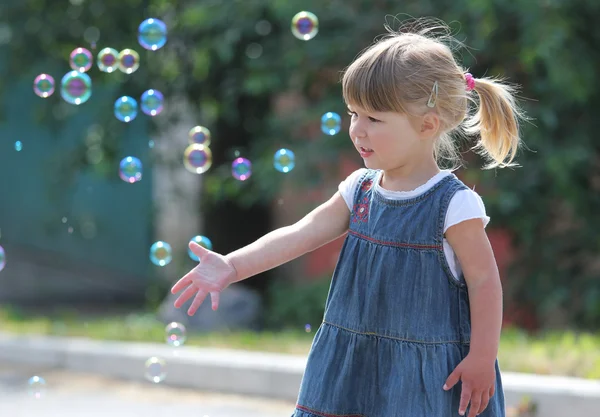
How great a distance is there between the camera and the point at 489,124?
2.63 m

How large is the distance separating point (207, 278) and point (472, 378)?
2.31 feet

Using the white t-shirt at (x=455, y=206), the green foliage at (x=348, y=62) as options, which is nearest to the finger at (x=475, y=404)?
the white t-shirt at (x=455, y=206)

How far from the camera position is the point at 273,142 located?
23.3 feet

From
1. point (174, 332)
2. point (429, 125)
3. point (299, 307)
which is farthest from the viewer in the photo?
point (299, 307)

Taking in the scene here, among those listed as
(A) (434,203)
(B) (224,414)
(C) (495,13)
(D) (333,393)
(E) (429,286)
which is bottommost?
(B) (224,414)

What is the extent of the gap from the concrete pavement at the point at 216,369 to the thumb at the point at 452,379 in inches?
74.9

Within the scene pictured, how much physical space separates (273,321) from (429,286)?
5.36 metres

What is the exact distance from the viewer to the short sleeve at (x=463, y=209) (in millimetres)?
2396

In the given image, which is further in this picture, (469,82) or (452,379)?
(469,82)

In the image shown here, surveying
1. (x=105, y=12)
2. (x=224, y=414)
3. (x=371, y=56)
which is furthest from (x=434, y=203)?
(x=105, y=12)

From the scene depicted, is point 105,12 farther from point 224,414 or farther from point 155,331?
point 224,414

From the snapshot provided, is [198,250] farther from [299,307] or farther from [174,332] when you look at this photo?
[299,307]

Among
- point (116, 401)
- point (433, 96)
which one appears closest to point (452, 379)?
point (433, 96)

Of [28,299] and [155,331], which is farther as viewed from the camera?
[28,299]
